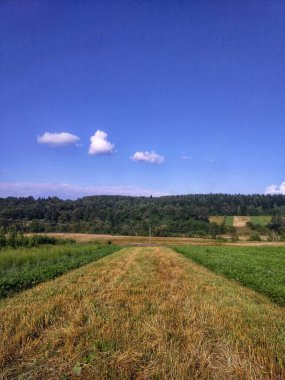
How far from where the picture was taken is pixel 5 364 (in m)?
4.77

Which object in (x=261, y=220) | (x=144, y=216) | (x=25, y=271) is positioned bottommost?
(x=261, y=220)

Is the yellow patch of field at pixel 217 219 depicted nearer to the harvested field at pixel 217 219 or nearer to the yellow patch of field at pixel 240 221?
the harvested field at pixel 217 219

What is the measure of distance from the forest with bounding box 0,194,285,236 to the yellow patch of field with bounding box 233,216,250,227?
8.51 m

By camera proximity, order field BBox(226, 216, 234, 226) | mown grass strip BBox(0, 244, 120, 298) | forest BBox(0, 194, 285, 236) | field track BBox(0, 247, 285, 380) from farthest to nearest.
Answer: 1. field BBox(226, 216, 234, 226)
2. forest BBox(0, 194, 285, 236)
3. mown grass strip BBox(0, 244, 120, 298)
4. field track BBox(0, 247, 285, 380)

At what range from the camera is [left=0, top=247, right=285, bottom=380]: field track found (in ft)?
14.7

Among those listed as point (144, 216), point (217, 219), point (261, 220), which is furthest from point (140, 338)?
point (144, 216)

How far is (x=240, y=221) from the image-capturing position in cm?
12656

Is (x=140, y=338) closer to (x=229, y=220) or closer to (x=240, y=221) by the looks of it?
(x=240, y=221)

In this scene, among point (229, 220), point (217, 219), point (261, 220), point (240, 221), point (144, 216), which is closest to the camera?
point (261, 220)

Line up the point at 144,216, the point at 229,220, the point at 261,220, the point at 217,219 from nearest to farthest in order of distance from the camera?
the point at 261,220 → the point at 229,220 → the point at 217,219 → the point at 144,216

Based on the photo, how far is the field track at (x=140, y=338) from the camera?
14.7 feet

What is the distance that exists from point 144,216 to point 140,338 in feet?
436

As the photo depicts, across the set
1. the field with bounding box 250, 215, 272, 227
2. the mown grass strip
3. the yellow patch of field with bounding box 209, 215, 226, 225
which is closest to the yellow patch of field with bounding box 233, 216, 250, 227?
the field with bounding box 250, 215, 272, 227

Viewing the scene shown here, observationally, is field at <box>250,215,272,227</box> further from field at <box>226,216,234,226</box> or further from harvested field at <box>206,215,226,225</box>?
harvested field at <box>206,215,226,225</box>
